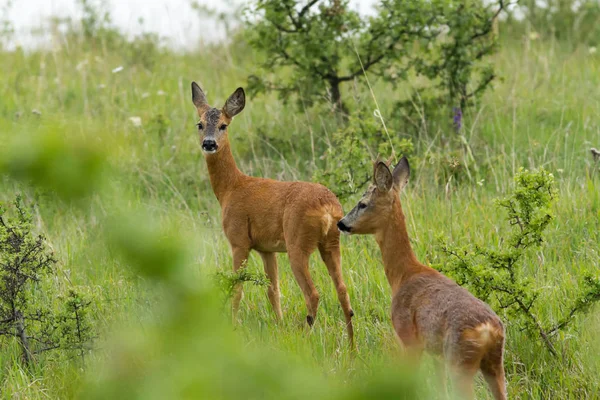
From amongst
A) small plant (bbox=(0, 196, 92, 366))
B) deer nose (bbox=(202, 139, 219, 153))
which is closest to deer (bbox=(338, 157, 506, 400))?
small plant (bbox=(0, 196, 92, 366))

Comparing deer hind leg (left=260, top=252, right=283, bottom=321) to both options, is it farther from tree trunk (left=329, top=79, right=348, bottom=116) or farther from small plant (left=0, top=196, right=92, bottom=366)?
tree trunk (left=329, top=79, right=348, bottom=116)

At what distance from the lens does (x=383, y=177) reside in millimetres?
4367

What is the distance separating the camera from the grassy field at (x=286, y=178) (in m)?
1.35

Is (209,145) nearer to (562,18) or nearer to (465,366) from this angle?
(465,366)

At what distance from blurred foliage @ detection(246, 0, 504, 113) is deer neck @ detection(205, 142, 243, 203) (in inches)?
82.9

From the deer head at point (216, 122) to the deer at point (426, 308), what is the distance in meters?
1.88

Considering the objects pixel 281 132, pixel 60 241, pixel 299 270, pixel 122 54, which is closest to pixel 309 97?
pixel 281 132

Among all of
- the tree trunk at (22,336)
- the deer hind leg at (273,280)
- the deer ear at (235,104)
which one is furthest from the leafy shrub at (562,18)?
the tree trunk at (22,336)

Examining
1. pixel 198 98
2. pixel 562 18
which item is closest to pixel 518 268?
pixel 198 98

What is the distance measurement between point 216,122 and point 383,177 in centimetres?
222

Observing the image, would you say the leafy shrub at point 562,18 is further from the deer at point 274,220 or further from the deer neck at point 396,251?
the deer neck at point 396,251

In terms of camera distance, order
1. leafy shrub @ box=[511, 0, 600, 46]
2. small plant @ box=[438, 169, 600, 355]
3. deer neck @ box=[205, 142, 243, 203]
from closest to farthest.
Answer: small plant @ box=[438, 169, 600, 355]
deer neck @ box=[205, 142, 243, 203]
leafy shrub @ box=[511, 0, 600, 46]

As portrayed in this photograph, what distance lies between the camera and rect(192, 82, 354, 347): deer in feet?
17.1

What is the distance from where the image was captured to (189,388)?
0.83 meters
